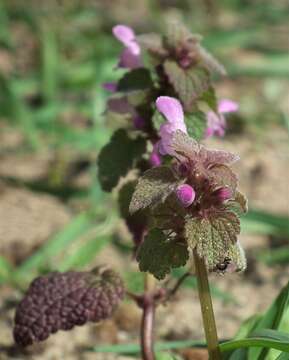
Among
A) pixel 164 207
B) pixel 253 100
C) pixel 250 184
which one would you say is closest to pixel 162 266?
pixel 164 207

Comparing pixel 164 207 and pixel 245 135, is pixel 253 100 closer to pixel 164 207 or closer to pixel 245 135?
pixel 245 135

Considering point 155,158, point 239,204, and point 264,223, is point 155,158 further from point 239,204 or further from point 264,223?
point 264,223

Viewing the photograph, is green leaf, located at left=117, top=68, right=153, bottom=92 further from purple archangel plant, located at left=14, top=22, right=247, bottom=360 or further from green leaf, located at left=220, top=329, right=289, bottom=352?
green leaf, located at left=220, top=329, right=289, bottom=352

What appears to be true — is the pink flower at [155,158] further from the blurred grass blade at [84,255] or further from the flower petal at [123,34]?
the blurred grass blade at [84,255]

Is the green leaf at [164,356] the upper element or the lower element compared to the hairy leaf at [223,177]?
lower

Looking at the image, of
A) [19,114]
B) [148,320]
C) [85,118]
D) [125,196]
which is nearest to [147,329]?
[148,320]

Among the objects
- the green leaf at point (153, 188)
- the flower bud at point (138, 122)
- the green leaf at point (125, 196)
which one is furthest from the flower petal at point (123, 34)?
the green leaf at point (153, 188)

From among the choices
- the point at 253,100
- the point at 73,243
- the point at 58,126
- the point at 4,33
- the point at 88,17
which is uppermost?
the point at 88,17
